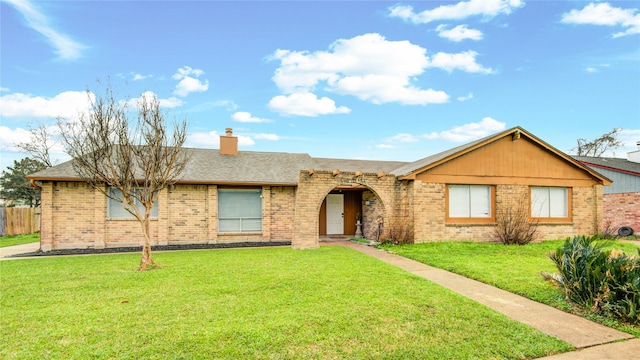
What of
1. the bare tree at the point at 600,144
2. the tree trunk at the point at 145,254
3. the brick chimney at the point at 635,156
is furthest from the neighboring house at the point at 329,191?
the bare tree at the point at 600,144

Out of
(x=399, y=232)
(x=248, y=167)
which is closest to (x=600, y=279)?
(x=399, y=232)

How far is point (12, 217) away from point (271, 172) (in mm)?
15487

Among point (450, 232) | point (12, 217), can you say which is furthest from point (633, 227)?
point (12, 217)

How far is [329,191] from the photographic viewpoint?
1236 cm

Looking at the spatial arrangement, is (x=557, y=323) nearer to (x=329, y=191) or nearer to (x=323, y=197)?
(x=323, y=197)

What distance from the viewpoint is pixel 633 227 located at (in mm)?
17375

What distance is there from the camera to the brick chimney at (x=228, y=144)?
16.5 meters

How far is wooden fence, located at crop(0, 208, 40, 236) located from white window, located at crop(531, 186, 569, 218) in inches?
1033

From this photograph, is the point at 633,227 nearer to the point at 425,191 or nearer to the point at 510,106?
the point at 510,106

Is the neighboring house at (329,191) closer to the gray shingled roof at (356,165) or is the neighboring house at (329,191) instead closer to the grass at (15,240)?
the gray shingled roof at (356,165)

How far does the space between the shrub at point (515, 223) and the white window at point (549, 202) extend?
1.97 ft

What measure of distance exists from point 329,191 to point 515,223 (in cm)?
740

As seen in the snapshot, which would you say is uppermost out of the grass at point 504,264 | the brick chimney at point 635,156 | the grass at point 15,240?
the brick chimney at point 635,156

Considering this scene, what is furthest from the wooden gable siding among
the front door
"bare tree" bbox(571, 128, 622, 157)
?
"bare tree" bbox(571, 128, 622, 157)
